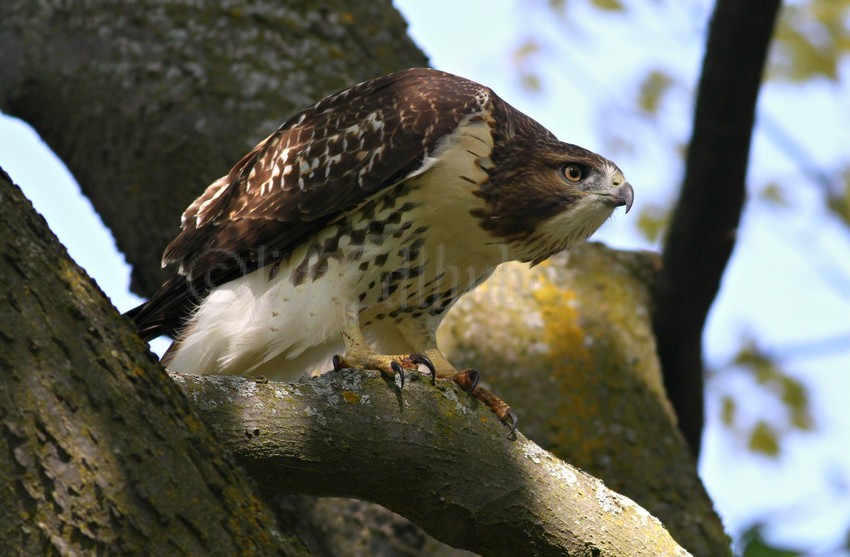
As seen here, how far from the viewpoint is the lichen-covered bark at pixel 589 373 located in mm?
5055

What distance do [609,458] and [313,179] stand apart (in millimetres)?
1995

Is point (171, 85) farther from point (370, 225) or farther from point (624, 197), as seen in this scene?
point (624, 197)

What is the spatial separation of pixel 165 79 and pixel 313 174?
1.67 meters

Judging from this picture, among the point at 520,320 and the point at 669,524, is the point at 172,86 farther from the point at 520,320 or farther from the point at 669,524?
the point at 669,524

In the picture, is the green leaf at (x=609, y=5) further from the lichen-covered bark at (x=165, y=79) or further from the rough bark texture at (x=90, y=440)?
the rough bark texture at (x=90, y=440)

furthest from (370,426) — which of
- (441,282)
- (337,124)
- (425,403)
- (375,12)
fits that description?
(375,12)

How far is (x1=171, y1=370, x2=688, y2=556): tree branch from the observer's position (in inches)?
112

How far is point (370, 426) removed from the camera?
3004mm

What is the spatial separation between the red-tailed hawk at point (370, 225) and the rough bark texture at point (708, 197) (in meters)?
1.09

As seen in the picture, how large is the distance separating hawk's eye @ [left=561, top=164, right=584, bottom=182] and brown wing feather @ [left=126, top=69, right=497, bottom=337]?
409 mm

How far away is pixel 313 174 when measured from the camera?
4227 mm

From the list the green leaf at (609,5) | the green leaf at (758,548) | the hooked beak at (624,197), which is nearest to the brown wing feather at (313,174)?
the hooked beak at (624,197)

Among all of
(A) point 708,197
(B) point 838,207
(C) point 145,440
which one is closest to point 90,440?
(C) point 145,440

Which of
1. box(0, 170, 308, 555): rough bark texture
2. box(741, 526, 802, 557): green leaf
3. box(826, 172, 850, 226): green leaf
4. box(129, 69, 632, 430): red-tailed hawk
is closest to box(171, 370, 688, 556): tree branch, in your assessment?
box(0, 170, 308, 555): rough bark texture
